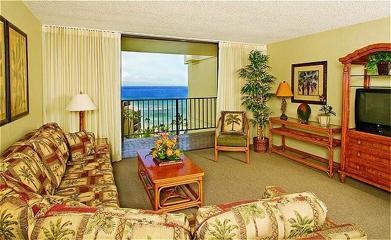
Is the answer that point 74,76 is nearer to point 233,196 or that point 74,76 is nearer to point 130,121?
point 130,121

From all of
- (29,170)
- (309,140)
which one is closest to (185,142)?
(309,140)

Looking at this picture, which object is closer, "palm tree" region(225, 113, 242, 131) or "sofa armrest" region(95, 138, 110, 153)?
"sofa armrest" region(95, 138, 110, 153)

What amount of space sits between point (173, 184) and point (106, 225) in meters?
1.84

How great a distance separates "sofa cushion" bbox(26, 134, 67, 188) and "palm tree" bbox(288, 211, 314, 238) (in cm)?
212

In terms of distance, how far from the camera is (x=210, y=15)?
360cm

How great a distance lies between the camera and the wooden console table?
13.1ft

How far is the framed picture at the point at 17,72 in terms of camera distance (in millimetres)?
2611

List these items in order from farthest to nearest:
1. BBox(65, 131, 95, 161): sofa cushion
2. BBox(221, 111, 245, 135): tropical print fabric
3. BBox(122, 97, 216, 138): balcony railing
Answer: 1. BBox(122, 97, 216, 138): balcony railing
2. BBox(221, 111, 245, 135): tropical print fabric
3. BBox(65, 131, 95, 161): sofa cushion

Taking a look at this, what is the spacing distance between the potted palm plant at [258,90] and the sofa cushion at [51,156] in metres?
3.87

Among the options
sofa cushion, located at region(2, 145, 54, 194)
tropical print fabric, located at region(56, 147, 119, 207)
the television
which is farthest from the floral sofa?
the television

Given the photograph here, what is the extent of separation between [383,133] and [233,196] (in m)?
2.01

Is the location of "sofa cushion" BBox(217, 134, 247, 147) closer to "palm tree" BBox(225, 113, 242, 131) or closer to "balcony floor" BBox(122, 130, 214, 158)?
"palm tree" BBox(225, 113, 242, 131)

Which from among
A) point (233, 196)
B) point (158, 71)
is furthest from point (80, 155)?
point (158, 71)

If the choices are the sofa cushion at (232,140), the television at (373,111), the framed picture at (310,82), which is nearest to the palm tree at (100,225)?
the television at (373,111)
